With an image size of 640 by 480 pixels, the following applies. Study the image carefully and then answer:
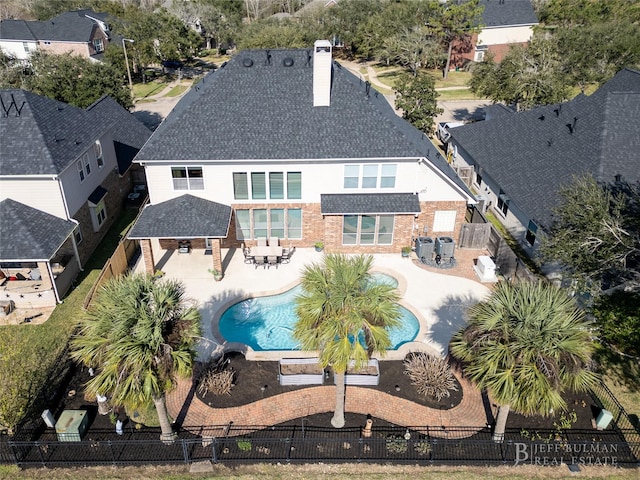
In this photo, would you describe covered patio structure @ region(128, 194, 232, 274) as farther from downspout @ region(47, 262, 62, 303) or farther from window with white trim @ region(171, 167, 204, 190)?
downspout @ region(47, 262, 62, 303)

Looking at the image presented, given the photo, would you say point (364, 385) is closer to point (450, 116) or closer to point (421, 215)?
point (421, 215)

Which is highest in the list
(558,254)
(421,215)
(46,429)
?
(558,254)

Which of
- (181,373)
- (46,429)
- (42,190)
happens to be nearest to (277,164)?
(42,190)

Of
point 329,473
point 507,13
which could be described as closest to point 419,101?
point 329,473

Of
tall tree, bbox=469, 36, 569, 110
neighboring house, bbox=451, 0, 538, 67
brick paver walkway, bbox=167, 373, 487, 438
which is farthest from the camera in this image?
neighboring house, bbox=451, 0, 538, 67

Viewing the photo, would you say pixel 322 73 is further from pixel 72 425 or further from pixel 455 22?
pixel 455 22

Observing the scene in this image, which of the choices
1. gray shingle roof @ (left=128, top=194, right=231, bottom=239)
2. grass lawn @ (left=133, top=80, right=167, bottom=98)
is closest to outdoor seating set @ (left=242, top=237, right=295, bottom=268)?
gray shingle roof @ (left=128, top=194, right=231, bottom=239)

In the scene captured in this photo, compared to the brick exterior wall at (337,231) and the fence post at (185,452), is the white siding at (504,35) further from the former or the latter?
the fence post at (185,452)
